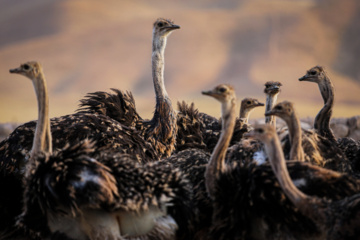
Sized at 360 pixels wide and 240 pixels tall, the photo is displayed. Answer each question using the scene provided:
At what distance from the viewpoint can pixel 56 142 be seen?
535 centimetres

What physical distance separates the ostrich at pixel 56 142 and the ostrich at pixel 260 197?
1.14 metres

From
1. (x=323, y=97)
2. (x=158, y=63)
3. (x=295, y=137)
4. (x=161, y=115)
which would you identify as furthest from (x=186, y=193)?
(x=158, y=63)

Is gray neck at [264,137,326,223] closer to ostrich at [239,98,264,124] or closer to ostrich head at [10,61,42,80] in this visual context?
ostrich head at [10,61,42,80]

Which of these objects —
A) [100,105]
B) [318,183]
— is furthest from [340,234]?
[100,105]

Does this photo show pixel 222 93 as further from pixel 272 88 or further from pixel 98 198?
pixel 272 88

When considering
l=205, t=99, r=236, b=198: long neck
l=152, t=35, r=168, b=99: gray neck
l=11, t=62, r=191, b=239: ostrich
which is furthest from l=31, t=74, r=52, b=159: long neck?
l=152, t=35, r=168, b=99: gray neck

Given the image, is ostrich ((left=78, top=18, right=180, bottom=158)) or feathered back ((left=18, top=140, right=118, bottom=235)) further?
ostrich ((left=78, top=18, right=180, bottom=158))

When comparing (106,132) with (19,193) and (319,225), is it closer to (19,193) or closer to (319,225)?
(19,193)

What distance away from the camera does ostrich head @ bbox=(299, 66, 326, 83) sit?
6.99 m

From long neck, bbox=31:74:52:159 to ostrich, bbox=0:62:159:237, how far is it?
0.08 metres

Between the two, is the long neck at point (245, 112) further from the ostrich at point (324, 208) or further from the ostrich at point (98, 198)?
the ostrich at point (324, 208)

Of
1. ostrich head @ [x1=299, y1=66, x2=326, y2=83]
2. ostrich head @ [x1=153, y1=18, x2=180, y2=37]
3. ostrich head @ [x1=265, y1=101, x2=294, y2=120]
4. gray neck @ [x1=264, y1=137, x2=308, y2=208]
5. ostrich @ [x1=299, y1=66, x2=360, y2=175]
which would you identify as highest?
ostrich head @ [x1=153, y1=18, x2=180, y2=37]

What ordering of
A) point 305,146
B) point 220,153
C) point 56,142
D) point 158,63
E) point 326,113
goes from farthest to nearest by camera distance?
point 158,63, point 326,113, point 56,142, point 305,146, point 220,153

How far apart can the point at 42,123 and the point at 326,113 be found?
3.53 meters
